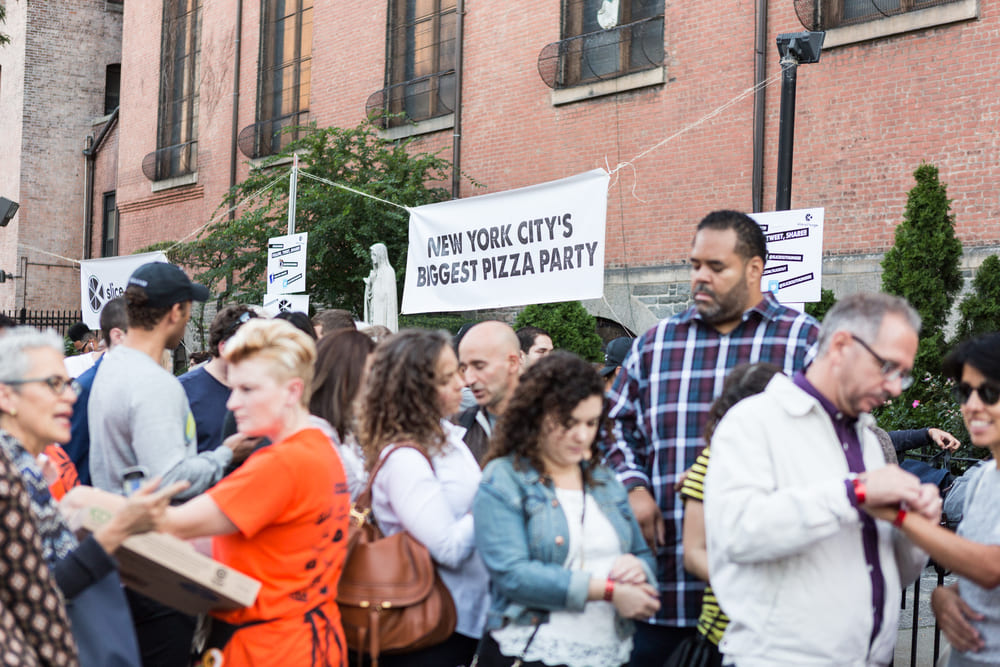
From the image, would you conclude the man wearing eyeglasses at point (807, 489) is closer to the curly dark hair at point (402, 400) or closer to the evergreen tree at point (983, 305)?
the curly dark hair at point (402, 400)

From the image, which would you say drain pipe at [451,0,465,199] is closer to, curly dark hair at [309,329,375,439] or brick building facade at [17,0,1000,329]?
brick building facade at [17,0,1000,329]

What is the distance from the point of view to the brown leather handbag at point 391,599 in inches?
126

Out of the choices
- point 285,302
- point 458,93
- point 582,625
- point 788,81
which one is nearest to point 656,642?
point 582,625

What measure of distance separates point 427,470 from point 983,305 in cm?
746

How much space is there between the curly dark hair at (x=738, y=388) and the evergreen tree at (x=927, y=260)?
6550 mm

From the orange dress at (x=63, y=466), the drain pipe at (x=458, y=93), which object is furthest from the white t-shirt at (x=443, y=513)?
the drain pipe at (x=458, y=93)

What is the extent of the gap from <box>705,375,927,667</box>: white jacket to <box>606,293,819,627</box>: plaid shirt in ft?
2.50

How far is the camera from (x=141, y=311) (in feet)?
13.2

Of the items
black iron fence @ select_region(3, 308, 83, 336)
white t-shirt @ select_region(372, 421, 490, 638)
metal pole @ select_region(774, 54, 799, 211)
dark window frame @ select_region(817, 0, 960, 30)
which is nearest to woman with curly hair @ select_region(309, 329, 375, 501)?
white t-shirt @ select_region(372, 421, 490, 638)

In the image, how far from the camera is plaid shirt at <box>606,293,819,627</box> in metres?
3.55

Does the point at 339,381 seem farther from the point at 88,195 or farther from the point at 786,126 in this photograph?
the point at 88,195

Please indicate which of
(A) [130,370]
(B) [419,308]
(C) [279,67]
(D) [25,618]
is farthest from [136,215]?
(D) [25,618]

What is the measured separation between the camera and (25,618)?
7.57 ft

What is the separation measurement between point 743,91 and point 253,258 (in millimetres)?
7833
